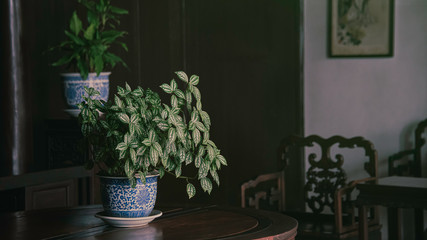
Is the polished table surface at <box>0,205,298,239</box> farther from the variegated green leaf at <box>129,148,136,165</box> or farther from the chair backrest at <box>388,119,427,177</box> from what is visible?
the chair backrest at <box>388,119,427,177</box>

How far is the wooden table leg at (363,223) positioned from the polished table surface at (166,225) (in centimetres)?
121

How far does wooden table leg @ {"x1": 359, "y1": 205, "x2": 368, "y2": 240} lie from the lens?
12.4 feet

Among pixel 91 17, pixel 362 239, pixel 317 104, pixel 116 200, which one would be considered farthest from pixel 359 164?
pixel 116 200

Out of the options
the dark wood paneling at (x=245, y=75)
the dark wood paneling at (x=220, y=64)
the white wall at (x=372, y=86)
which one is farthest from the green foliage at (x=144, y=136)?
the white wall at (x=372, y=86)

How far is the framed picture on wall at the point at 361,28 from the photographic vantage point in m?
5.33

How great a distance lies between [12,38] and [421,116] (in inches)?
121

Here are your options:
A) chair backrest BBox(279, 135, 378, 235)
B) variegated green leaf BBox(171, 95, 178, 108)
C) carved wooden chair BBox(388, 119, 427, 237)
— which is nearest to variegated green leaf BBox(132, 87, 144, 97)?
variegated green leaf BBox(171, 95, 178, 108)

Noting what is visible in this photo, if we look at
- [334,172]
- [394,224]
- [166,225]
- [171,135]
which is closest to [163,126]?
[171,135]

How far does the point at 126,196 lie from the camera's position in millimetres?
2375

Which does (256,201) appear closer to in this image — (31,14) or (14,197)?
(14,197)

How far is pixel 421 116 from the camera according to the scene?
5.21 metres

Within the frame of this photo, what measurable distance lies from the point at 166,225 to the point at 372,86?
334 cm

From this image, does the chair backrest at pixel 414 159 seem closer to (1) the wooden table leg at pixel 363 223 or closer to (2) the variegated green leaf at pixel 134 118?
(1) the wooden table leg at pixel 363 223

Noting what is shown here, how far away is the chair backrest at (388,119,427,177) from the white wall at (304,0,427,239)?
0.13 m
